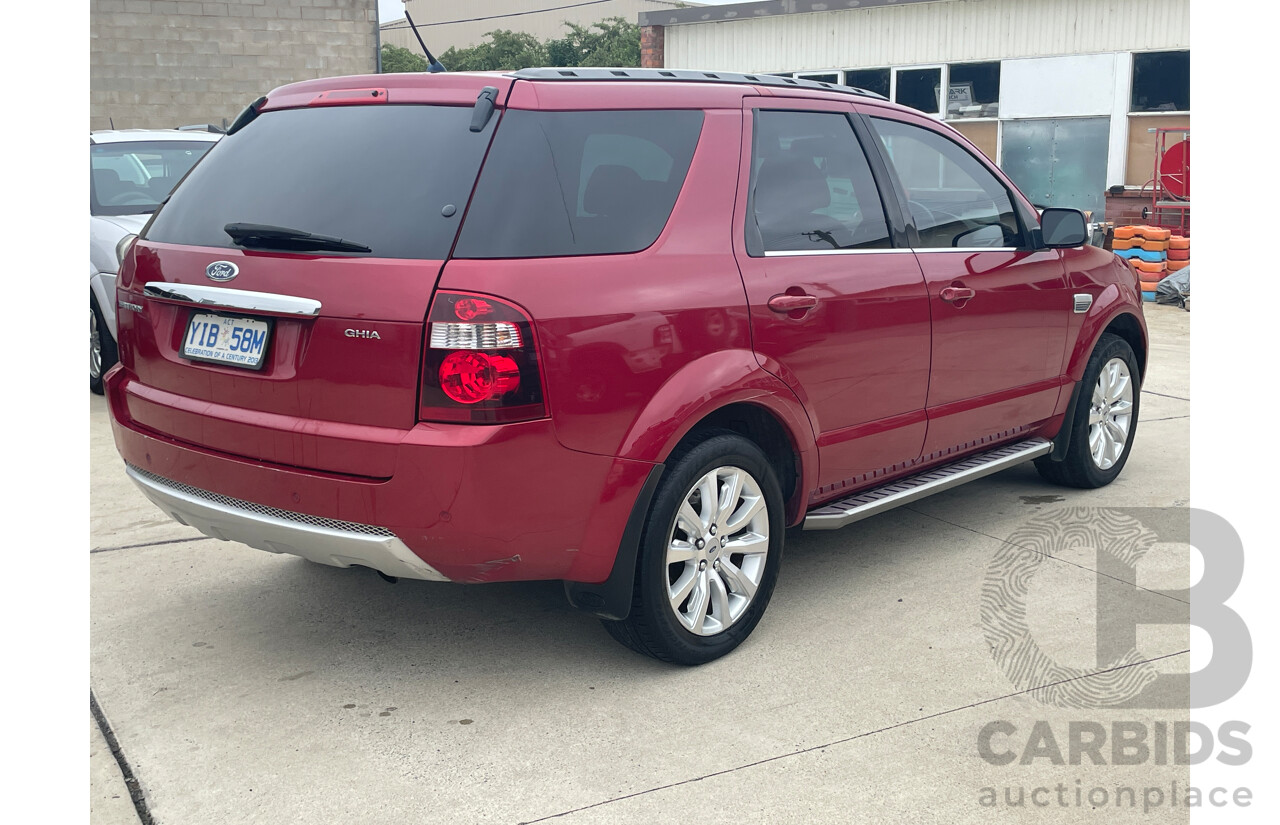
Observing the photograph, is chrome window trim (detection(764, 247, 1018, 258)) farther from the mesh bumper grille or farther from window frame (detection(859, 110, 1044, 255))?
the mesh bumper grille

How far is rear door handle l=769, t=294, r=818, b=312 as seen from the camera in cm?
386

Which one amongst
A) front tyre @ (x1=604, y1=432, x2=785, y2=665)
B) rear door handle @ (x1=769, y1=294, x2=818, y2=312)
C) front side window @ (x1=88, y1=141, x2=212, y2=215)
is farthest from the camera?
front side window @ (x1=88, y1=141, x2=212, y2=215)

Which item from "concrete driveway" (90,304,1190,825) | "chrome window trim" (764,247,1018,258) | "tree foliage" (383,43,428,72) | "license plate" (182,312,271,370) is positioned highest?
"tree foliage" (383,43,428,72)

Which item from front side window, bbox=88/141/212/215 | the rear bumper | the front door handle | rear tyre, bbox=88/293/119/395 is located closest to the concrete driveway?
the rear bumper

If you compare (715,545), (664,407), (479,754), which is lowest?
(479,754)

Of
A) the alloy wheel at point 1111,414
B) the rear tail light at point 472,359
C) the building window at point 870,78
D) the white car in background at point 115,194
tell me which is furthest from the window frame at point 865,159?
the building window at point 870,78

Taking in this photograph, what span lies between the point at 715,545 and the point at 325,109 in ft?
6.09

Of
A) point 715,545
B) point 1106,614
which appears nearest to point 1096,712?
point 1106,614

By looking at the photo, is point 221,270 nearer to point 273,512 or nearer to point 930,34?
point 273,512

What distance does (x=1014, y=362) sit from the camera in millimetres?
5043

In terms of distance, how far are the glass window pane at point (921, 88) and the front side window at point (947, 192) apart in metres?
15.8

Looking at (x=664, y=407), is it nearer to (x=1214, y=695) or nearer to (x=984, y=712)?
(x=984, y=712)

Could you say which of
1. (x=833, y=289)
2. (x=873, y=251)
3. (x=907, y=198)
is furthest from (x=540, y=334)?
(x=907, y=198)

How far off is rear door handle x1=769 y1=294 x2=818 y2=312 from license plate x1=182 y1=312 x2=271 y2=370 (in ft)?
5.27
